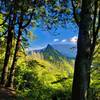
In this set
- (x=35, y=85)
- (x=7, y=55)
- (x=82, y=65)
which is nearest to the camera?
(x=82, y=65)

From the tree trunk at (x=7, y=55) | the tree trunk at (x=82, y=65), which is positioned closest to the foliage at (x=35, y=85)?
the tree trunk at (x=7, y=55)

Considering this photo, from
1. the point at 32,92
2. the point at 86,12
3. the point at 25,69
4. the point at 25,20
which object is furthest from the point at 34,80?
the point at 86,12

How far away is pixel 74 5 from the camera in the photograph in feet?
78.8

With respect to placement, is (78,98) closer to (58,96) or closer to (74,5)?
(74,5)

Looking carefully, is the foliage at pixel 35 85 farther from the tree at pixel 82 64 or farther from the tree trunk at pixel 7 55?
the tree at pixel 82 64

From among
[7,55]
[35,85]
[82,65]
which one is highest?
[7,55]

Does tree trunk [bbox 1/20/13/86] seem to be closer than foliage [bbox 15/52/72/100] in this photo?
Yes

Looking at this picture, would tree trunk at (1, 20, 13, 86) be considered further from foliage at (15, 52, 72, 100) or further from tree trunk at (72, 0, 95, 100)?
tree trunk at (72, 0, 95, 100)

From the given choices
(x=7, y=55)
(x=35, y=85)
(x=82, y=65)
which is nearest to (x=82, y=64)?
(x=82, y=65)

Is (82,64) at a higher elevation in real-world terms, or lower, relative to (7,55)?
lower

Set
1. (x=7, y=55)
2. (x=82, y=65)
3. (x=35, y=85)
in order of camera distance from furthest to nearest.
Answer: (x=35, y=85), (x=7, y=55), (x=82, y=65)

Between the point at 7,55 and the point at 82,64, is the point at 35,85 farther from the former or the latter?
the point at 82,64

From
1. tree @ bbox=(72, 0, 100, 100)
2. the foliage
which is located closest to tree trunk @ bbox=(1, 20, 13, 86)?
the foliage

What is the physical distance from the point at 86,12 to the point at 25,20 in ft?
56.8
